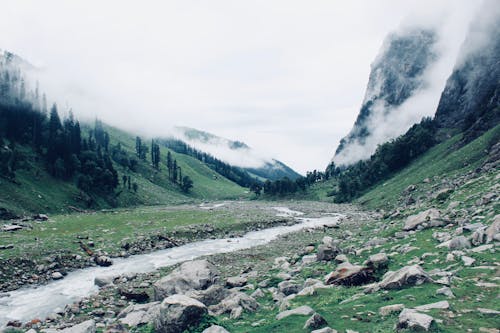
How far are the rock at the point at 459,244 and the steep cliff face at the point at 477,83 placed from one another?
87823mm

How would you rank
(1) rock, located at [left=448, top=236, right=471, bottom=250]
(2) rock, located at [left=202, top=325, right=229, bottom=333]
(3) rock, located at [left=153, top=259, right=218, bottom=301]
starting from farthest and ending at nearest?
(3) rock, located at [left=153, top=259, right=218, bottom=301] → (1) rock, located at [left=448, top=236, right=471, bottom=250] → (2) rock, located at [left=202, top=325, right=229, bottom=333]

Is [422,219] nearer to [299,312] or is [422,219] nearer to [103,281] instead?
[299,312]

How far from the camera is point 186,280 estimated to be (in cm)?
2445

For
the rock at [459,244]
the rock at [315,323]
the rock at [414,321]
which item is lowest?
the rock at [315,323]

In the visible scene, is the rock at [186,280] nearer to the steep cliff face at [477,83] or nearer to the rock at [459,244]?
the rock at [459,244]

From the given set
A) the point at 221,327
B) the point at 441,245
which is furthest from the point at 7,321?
the point at 441,245

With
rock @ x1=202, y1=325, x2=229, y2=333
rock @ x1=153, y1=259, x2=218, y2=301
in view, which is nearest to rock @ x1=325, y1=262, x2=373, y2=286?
rock @ x1=202, y1=325, x2=229, y2=333

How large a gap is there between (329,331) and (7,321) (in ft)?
75.5

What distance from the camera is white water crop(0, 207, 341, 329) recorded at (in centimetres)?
2662

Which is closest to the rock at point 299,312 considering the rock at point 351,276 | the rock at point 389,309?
the rock at point 389,309

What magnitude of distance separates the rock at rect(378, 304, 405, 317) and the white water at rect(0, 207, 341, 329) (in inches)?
919

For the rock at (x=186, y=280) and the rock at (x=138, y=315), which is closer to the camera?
the rock at (x=138, y=315)

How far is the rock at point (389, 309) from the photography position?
46.5 ft

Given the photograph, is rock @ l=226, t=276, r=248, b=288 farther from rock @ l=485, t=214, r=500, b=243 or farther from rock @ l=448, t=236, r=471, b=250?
rock @ l=485, t=214, r=500, b=243
